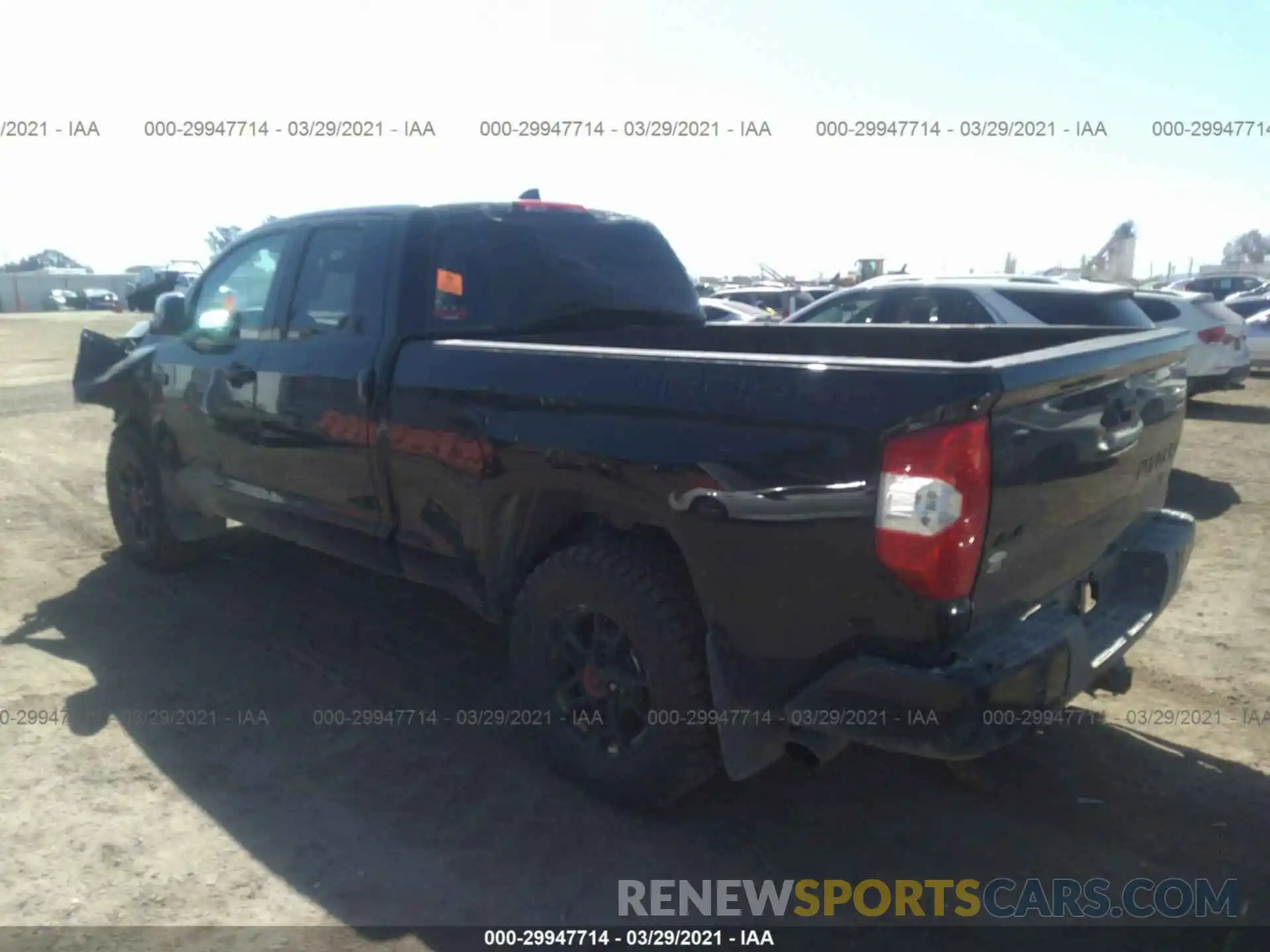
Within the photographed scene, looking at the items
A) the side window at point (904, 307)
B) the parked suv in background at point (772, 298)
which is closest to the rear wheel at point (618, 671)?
the side window at point (904, 307)

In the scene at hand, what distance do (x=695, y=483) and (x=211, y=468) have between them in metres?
3.26

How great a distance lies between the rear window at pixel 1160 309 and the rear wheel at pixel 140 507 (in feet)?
30.1

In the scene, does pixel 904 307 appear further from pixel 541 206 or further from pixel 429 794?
pixel 429 794

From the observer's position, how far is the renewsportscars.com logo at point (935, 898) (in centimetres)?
286

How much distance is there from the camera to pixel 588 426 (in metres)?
3.10

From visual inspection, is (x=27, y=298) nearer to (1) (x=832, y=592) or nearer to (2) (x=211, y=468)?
(2) (x=211, y=468)

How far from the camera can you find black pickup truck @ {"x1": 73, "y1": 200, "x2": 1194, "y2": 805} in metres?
2.50

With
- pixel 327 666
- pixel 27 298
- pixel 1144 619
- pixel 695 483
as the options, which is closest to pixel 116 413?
pixel 327 666

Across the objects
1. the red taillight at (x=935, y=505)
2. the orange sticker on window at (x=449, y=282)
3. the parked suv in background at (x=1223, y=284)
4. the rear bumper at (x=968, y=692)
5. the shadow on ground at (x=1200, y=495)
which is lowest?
the shadow on ground at (x=1200, y=495)

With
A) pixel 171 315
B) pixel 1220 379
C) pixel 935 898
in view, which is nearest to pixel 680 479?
pixel 935 898

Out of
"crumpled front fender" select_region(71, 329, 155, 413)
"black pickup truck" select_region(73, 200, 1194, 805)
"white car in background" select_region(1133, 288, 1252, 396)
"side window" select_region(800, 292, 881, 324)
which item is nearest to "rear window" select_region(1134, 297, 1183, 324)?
"white car in background" select_region(1133, 288, 1252, 396)

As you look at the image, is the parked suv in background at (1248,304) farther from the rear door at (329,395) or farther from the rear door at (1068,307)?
the rear door at (329,395)

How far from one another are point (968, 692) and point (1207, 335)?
9819 mm

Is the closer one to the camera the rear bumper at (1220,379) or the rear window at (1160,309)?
the rear window at (1160,309)
